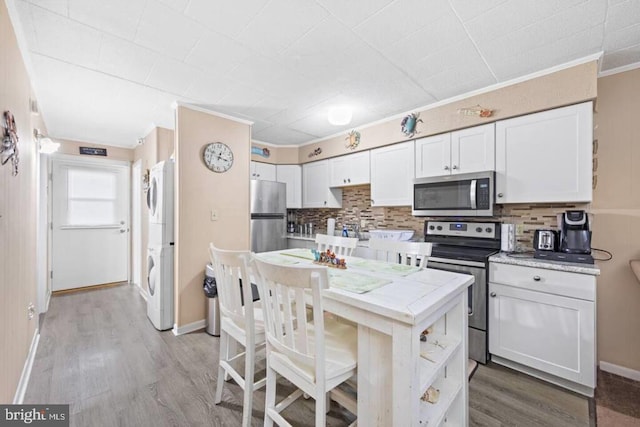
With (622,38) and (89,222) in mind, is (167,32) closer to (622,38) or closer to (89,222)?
(622,38)

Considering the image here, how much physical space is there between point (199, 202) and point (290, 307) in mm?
2259

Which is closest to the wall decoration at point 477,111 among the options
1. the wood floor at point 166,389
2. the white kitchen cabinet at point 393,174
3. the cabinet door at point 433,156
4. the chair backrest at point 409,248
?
the cabinet door at point 433,156

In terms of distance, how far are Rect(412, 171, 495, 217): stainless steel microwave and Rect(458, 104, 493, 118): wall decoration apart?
1.76 ft

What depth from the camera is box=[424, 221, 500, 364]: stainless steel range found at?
7.53 ft

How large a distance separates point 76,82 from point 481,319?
402 cm

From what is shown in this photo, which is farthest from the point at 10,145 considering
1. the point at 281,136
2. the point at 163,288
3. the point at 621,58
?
the point at 621,58

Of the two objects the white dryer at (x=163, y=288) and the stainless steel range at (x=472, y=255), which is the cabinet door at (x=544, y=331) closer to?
the stainless steel range at (x=472, y=255)

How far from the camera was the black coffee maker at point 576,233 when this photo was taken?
2062 mm

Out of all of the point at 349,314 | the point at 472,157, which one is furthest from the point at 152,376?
the point at 472,157

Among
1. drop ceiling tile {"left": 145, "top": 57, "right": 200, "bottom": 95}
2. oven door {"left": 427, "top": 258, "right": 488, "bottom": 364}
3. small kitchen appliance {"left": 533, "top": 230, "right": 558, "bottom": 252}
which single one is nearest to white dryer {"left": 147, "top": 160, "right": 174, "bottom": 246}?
drop ceiling tile {"left": 145, "top": 57, "right": 200, "bottom": 95}

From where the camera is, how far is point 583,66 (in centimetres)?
205

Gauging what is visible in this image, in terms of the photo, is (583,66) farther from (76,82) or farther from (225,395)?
(76,82)

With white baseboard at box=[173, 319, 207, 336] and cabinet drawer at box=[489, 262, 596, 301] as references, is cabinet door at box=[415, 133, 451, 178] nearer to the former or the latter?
cabinet drawer at box=[489, 262, 596, 301]

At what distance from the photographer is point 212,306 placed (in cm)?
287
